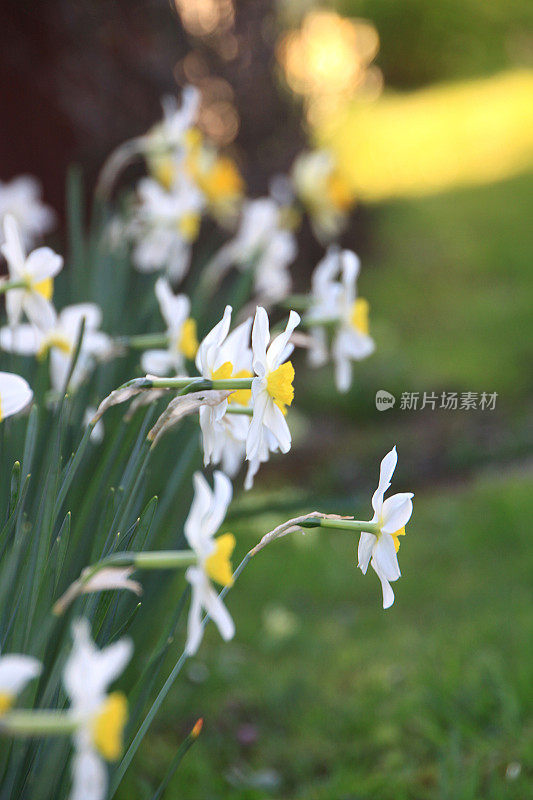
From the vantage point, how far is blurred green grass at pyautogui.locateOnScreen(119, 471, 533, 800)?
1.23 meters

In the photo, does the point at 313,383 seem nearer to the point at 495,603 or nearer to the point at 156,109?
the point at 156,109

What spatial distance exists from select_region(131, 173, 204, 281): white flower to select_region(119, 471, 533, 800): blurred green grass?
0.61m

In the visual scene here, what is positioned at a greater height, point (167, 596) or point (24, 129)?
point (24, 129)

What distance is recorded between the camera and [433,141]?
643 centimetres

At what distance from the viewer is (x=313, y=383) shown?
3.43 meters

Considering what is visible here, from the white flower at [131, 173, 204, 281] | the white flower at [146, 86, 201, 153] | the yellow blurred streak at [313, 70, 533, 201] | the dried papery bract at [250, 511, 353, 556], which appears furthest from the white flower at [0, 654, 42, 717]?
the yellow blurred streak at [313, 70, 533, 201]

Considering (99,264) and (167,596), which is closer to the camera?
(167,596)

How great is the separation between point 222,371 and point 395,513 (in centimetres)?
22

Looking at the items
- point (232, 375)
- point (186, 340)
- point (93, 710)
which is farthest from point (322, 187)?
point (93, 710)

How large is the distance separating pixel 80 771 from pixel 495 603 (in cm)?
146

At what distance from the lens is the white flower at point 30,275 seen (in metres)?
0.98

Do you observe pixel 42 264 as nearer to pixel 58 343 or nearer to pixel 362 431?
pixel 58 343

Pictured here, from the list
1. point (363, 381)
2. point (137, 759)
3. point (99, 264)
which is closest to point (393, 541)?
point (137, 759)

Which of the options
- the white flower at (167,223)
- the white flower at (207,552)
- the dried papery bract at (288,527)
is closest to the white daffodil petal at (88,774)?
the white flower at (207,552)
